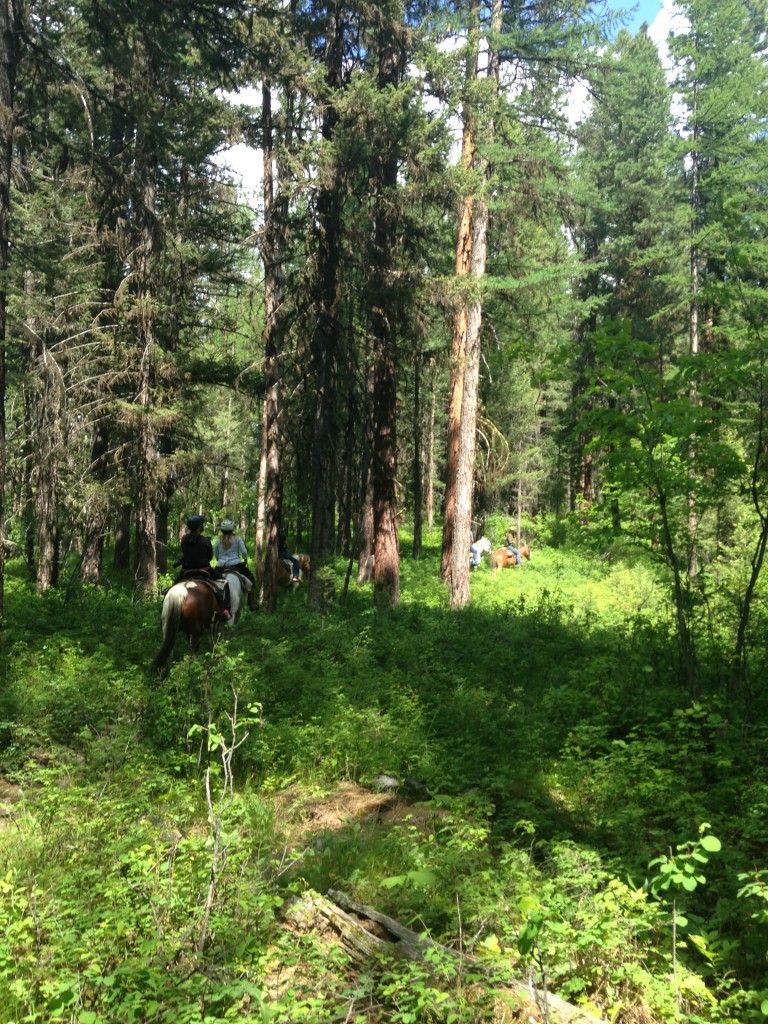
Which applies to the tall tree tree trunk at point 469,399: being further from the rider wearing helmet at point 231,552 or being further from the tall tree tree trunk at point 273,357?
the rider wearing helmet at point 231,552

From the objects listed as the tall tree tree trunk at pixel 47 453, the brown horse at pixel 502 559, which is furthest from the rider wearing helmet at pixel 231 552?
the brown horse at pixel 502 559

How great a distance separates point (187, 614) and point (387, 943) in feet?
18.2

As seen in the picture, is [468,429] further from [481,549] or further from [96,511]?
[96,511]

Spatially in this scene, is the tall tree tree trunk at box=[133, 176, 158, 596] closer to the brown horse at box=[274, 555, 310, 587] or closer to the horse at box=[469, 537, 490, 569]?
the brown horse at box=[274, 555, 310, 587]

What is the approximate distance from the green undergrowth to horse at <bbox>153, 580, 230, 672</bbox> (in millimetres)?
509

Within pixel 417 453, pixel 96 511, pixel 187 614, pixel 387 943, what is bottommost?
pixel 387 943

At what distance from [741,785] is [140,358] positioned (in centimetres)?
1399

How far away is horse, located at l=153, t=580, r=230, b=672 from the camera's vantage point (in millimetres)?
8297

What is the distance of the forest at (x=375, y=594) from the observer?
348 centimetres

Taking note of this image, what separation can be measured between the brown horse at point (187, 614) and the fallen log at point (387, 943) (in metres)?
4.73

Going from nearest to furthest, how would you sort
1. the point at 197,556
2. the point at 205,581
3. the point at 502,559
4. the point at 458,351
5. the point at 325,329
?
the point at 205,581, the point at 197,556, the point at 325,329, the point at 458,351, the point at 502,559

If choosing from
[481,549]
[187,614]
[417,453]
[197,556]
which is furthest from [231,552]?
[481,549]

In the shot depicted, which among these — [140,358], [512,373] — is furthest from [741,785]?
[512,373]

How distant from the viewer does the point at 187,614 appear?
850cm
